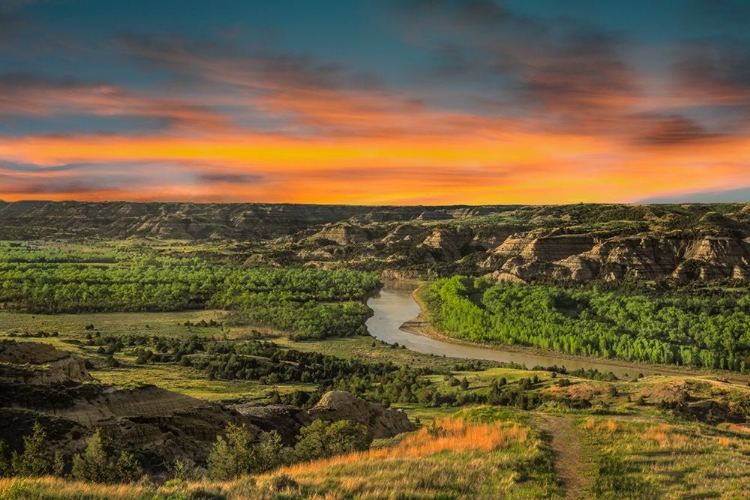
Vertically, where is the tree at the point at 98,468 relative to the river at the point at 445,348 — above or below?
above

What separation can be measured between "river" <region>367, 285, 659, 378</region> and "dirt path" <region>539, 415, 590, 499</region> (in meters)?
48.4

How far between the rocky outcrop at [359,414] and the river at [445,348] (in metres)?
47.5

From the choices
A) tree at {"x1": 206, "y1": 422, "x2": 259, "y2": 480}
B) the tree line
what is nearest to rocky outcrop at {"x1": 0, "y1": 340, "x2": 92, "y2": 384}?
tree at {"x1": 206, "y1": 422, "x2": 259, "y2": 480}

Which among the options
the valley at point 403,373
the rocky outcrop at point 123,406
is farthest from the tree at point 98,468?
the rocky outcrop at point 123,406

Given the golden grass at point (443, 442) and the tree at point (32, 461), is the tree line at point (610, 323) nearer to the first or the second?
the golden grass at point (443, 442)

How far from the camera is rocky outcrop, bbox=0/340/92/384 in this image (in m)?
28.8

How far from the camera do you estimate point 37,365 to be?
109ft

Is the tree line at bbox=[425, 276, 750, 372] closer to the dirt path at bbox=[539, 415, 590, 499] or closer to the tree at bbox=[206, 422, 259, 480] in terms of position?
the dirt path at bbox=[539, 415, 590, 499]

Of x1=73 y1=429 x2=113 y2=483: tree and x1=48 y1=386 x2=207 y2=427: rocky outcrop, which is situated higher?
x1=73 y1=429 x2=113 y2=483: tree

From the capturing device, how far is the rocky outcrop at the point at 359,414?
3244 centimetres

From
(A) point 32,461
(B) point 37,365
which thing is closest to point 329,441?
(A) point 32,461

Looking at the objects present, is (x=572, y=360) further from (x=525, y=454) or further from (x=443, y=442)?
(x=525, y=454)

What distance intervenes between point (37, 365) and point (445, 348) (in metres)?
64.0

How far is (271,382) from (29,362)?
2722 cm
